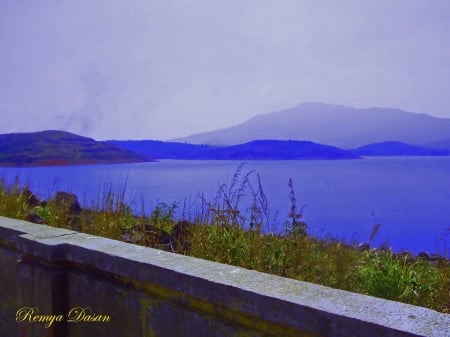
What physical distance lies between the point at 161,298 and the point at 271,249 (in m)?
1.51

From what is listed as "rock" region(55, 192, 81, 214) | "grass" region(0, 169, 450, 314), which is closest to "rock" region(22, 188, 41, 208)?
"rock" region(55, 192, 81, 214)

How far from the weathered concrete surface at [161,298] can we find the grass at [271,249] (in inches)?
44.0

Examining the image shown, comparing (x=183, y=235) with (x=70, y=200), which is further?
(x=70, y=200)

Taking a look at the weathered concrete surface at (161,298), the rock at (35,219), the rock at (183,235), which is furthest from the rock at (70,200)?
the weathered concrete surface at (161,298)

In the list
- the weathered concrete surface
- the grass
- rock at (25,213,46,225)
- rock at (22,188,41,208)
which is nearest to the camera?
the weathered concrete surface

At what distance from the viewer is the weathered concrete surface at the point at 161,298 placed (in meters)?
1.31

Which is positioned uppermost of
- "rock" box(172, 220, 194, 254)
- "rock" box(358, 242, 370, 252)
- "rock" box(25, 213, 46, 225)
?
"rock" box(25, 213, 46, 225)

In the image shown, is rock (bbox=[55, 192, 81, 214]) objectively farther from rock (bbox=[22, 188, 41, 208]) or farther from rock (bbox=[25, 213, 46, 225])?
rock (bbox=[25, 213, 46, 225])

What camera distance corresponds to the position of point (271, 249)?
10.3 ft

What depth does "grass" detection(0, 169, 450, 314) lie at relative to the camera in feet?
9.19

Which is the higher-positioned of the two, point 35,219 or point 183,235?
point 35,219

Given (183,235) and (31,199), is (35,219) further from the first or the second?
(31,199)

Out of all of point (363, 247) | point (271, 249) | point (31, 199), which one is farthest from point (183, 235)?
point (31, 199)

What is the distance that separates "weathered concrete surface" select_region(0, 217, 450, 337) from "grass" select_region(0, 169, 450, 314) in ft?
3.66
